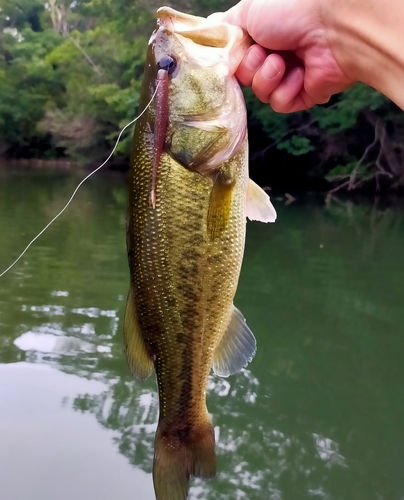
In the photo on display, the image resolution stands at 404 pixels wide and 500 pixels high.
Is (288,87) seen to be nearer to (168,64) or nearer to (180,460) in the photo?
(168,64)

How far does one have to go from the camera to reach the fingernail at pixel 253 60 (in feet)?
6.41

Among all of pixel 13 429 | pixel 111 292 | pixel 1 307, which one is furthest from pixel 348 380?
pixel 1 307

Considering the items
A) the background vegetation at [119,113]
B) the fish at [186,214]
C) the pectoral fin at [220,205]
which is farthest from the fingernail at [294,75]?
the background vegetation at [119,113]

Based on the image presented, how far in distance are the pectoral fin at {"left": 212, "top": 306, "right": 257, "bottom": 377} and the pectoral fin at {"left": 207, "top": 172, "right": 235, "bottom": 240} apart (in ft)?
1.03

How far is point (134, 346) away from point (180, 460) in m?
0.43

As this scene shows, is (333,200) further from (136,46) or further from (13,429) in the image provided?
(13,429)

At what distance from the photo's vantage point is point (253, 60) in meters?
1.97

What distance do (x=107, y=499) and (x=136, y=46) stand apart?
2499 centimetres

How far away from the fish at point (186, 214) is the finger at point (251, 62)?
5 centimetres

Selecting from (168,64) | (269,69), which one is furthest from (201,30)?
(269,69)

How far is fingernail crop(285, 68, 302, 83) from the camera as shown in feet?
7.09

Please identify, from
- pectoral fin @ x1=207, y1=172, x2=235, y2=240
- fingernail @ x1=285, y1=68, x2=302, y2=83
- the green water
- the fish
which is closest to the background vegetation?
the green water

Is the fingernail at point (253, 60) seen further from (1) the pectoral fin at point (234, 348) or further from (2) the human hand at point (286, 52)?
(1) the pectoral fin at point (234, 348)

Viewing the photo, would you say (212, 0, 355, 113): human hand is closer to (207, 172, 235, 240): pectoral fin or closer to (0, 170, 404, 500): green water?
(207, 172, 235, 240): pectoral fin
